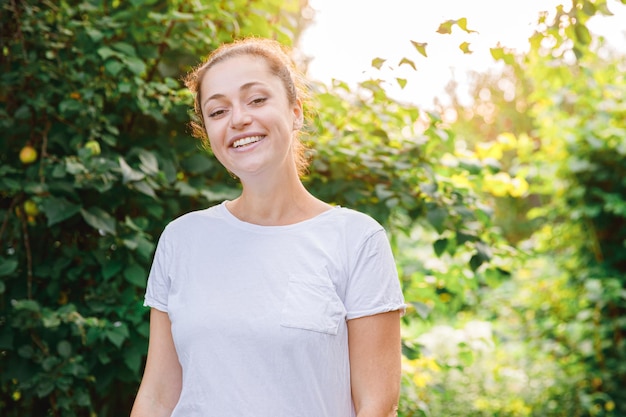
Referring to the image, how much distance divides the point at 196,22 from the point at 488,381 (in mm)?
3826

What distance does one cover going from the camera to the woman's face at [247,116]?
1339 millimetres

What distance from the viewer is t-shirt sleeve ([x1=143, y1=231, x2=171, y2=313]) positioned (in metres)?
1.41

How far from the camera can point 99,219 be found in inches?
79.4

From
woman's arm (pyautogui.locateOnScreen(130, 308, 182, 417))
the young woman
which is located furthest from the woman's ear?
woman's arm (pyautogui.locateOnScreen(130, 308, 182, 417))

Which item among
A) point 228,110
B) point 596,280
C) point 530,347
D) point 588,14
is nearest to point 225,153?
point 228,110

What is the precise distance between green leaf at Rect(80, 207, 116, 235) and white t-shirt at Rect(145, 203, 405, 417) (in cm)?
70

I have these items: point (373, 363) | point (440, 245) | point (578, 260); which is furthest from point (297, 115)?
point (578, 260)

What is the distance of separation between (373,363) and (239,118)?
0.50 meters

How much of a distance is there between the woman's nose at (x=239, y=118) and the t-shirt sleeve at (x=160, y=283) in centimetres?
29

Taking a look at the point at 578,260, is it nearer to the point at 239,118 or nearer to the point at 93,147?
the point at 93,147

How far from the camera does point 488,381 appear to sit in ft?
17.0

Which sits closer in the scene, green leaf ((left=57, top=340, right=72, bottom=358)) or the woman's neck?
the woman's neck

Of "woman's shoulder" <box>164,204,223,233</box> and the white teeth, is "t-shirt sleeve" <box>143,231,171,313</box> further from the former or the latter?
the white teeth

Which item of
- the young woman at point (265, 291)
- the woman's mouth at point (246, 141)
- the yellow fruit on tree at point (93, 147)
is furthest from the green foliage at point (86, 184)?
the woman's mouth at point (246, 141)
